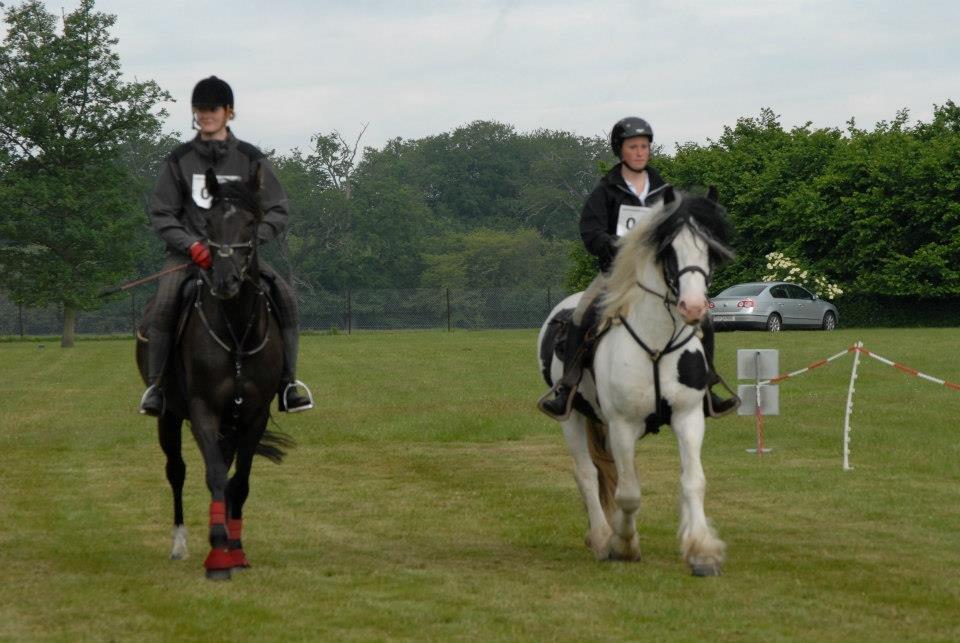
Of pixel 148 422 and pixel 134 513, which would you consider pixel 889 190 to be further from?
pixel 134 513

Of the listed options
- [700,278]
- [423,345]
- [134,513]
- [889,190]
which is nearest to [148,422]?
[134,513]

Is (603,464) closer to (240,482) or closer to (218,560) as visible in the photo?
(240,482)

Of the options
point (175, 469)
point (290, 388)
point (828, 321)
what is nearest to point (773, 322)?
point (828, 321)

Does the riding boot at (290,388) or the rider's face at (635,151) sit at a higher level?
the rider's face at (635,151)

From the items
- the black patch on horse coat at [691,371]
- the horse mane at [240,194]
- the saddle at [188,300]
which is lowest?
the black patch on horse coat at [691,371]

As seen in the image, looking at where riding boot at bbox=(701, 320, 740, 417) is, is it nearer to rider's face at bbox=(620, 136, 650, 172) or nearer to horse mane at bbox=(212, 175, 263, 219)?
rider's face at bbox=(620, 136, 650, 172)

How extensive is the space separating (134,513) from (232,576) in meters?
3.94

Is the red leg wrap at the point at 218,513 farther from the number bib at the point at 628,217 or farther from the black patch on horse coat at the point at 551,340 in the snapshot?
the number bib at the point at 628,217

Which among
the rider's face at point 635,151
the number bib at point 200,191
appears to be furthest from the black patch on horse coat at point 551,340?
the number bib at point 200,191

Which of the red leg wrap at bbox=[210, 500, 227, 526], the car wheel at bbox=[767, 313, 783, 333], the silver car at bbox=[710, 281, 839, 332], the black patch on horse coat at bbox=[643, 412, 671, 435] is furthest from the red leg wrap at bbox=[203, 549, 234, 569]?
the car wheel at bbox=[767, 313, 783, 333]

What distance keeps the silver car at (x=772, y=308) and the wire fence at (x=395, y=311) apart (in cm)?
2319

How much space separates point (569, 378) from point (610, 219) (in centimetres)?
114

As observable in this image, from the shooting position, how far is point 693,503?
955 cm

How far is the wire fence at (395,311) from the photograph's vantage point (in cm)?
7369
